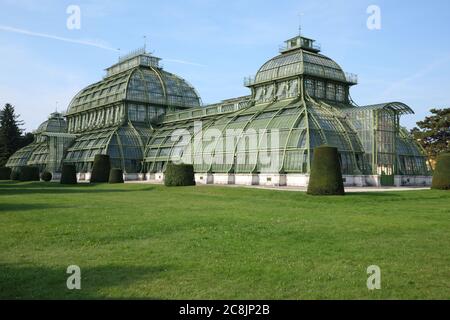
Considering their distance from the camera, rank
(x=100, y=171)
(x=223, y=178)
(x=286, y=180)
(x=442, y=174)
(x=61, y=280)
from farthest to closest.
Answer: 1. (x=100, y=171)
2. (x=223, y=178)
3. (x=286, y=180)
4. (x=442, y=174)
5. (x=61, y=280)

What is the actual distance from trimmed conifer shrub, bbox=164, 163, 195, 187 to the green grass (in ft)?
74.7

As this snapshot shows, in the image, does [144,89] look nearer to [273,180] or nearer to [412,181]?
[273,180]

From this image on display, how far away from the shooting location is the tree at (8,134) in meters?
107

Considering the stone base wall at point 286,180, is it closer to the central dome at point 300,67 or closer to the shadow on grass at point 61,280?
the central dome at point 300,67

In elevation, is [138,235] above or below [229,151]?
below

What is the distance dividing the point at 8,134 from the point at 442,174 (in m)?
104

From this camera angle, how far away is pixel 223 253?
41.0 ft

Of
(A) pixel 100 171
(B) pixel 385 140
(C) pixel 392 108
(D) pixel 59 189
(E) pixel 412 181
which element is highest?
(C) pixel 392 108

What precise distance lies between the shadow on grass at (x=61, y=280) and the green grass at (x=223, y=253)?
0.08 ft

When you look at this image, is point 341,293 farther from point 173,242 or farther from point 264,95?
point 264,95

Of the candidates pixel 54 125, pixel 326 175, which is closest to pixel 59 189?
pixel 326 175

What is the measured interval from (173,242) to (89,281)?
4697mm

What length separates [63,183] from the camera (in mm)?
57781
